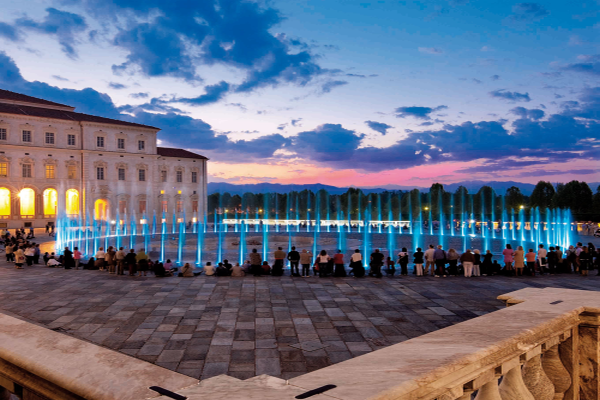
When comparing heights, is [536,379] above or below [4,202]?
below

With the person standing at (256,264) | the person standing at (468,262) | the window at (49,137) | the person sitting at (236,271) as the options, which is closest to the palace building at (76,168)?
the window at (49,137)

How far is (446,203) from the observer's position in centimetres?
9212

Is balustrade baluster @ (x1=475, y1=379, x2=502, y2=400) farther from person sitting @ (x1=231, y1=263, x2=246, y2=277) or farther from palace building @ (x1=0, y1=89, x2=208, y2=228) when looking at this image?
palace building @ (x1=0, y1=89, x2=208, y2=228)

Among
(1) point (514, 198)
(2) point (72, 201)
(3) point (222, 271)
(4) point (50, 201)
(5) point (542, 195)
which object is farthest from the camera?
(1) point (514, 198)

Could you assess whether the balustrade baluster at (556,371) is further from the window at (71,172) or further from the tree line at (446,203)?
the window at (71,172)

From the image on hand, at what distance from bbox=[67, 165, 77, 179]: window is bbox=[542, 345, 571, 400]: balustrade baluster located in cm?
5542

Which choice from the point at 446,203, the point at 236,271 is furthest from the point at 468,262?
the point at 446,203

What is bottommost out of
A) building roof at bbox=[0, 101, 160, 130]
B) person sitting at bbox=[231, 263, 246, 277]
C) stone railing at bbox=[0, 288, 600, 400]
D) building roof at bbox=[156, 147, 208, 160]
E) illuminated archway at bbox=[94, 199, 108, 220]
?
person sitting at bbox=[231, 263, 246, 277]

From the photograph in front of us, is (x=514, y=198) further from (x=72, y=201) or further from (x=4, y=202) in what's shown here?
(x=4, y=202)

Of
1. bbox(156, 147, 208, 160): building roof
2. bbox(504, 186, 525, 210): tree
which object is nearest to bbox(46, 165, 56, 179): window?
bbox(156, 147, 208, 160): building roof

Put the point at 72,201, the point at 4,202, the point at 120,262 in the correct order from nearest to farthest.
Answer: the point at 120,262 → the point at 4,202 → the point at 72,201

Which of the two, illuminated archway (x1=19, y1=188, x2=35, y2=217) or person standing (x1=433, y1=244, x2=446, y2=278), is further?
illuminated archway (x1=19, y1=188, x2=35, y2=217)

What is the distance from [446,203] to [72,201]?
74.7 metres

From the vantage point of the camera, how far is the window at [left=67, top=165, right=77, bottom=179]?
49.3 metres
